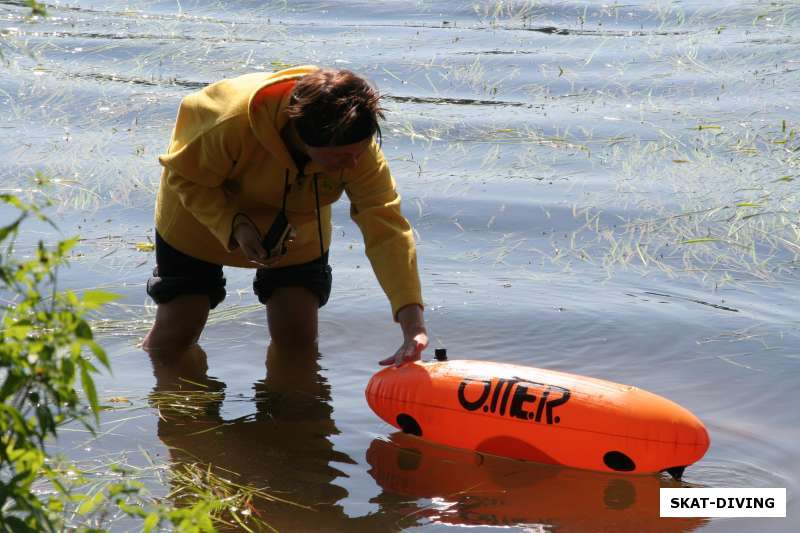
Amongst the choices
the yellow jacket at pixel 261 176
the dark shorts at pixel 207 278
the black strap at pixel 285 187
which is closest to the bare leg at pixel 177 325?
the dark shorts at pixel 207 278

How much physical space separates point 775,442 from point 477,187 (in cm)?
437

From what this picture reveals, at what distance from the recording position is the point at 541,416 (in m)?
4.61

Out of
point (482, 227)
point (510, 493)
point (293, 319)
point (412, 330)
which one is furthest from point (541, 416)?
point (482, 227)

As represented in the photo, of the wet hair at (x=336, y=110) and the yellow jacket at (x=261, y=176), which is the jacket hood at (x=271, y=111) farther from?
the wet hair at (x=336, y=110)

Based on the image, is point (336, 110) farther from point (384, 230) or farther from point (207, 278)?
point (207, 278)

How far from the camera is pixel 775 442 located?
5129mm

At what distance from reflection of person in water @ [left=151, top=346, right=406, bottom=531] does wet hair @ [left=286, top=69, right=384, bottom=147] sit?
4.53 feet

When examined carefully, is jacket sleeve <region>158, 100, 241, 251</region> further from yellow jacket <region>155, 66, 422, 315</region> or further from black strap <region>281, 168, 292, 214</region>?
black strap <region>281, 168, 292, 214</region>

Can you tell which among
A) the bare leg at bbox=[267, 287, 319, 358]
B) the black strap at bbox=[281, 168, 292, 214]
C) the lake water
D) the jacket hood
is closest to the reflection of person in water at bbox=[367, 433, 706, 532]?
the lake water

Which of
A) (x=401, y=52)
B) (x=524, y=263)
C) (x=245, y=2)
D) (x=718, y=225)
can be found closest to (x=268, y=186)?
(x=524, y=263)

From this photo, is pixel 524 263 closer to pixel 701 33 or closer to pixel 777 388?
pixel 777 388

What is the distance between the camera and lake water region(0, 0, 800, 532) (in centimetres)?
482

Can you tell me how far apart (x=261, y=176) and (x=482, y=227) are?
3.61 meters

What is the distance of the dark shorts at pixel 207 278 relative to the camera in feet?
17.7
